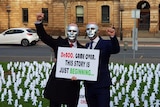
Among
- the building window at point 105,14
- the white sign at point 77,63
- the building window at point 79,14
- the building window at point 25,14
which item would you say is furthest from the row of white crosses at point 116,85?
the building window at point 25,14

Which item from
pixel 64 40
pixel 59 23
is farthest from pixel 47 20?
pixel 64 40

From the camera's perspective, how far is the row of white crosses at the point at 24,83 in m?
10.1

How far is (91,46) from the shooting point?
6852 millimetres

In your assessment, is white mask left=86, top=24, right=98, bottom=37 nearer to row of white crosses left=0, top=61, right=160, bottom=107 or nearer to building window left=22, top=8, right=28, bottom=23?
row of white crosses left=0, top=61, right=160, bottom=107

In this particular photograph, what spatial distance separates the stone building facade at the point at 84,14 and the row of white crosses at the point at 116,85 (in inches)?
1125

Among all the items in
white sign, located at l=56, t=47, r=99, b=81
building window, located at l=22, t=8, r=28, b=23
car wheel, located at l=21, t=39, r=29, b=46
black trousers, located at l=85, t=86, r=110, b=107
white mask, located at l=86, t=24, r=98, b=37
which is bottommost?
car wheel, located at l=21, t=39, r=29, b=46

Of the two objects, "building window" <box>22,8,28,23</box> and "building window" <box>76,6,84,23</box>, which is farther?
"building window" <box>22,8,28,23</box>

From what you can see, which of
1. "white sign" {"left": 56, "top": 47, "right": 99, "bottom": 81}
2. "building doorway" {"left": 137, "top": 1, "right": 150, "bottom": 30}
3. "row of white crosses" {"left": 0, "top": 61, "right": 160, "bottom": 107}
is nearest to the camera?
"white sign" {"left": 56, "top": 47, "right": 99, "bottom": 81}

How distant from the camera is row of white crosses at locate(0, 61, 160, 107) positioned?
9859mm

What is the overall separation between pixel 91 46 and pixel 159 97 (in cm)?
419

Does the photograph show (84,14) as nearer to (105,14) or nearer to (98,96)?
(105,14)

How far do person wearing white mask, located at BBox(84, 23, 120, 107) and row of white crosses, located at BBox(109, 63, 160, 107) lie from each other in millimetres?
2622

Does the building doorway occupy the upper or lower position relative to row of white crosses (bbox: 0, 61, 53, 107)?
upper

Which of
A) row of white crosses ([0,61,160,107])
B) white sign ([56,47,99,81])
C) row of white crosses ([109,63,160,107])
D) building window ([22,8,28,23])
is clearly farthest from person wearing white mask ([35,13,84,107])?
building window ([22,8,28,23])
